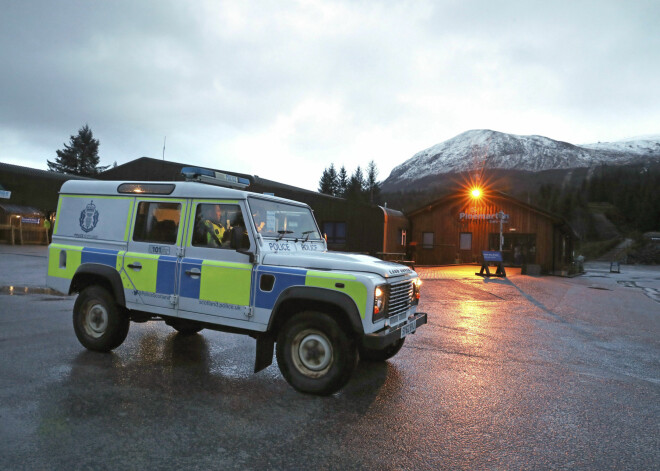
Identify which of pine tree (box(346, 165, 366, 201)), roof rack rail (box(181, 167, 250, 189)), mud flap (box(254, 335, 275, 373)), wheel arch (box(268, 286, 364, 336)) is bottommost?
mud flap (box(254, 335, 275, 373))

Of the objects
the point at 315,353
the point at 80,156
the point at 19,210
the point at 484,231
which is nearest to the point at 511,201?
the point at 484,231

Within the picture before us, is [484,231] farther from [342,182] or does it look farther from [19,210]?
[342,182]

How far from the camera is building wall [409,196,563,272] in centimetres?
3027

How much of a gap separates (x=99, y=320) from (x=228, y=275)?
238 centimetres

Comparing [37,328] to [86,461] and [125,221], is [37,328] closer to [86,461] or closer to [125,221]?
[125,221]

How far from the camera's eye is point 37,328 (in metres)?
7.45

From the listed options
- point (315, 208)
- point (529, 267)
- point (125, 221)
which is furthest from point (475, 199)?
point (125, 221)

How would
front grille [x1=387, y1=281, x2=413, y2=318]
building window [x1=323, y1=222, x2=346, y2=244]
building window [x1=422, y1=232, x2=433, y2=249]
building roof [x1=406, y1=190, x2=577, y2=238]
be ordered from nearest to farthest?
front grille [x1=387, y1=281, x2=413, y2=318] < building window [x1=323, y1=222, x2=346, y2=244] < building roof [x1=406, y1=190, x2=577, y2=238] < building window [x1=422, y1=232, x2=433, y2=249]

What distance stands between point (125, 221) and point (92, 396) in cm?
242

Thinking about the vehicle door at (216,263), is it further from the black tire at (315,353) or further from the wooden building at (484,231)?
the wooden building at (484,231)

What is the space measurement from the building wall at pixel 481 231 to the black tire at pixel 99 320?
29.2 meters

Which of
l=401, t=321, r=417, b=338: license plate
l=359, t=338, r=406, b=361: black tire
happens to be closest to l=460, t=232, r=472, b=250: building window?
l=359, t=338, r=406, b=361: black tire

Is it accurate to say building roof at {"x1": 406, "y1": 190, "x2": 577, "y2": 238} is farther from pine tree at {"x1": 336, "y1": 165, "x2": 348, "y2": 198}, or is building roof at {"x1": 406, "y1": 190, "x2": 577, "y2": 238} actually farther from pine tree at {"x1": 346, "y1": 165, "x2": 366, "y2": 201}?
pine tree at {"x1": 336, "y1": 165, "x2": 348, "y2": 198}

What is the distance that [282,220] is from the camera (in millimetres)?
5746
